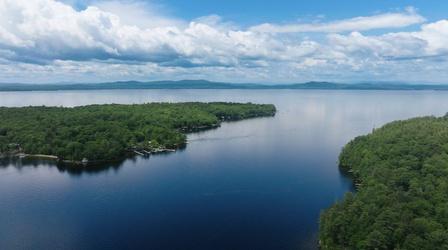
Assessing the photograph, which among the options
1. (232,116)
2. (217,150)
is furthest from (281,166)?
(232,116)

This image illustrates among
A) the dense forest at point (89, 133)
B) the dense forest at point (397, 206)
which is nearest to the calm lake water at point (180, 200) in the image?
the dense forest at point (397, 206)

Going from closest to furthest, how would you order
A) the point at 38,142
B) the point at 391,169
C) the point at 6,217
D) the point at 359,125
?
A: the point at 6,217 → the point at 391,169 → the point at 38,142 → the point at 359,125

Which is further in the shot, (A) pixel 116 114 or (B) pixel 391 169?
(A) pixel 116 114

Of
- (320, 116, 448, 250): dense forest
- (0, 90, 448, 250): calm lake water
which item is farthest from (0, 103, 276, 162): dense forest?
(320, 116, 448, 250): dense forest

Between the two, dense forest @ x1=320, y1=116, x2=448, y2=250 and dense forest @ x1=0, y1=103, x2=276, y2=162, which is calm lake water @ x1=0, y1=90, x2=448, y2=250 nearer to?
dense forest @ x1=320, y1=116, x2=448, y2=250

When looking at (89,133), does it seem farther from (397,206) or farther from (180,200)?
(397,206)

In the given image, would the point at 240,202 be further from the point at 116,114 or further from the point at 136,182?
the point at 116,114
